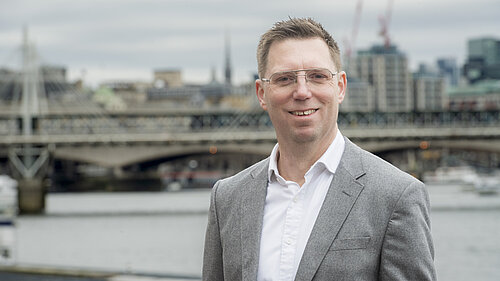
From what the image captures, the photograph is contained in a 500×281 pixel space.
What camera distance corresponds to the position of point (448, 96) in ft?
458

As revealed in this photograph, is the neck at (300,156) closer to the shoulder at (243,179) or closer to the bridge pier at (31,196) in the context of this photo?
the shoulder at (243,179)

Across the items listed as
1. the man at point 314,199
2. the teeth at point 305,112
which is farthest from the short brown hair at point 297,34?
the teeth at point 305,112

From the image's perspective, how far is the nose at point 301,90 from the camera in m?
2.08

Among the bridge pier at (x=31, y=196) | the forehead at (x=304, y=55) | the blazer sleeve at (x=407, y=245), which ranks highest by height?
the forehead at (x=304, y=55)

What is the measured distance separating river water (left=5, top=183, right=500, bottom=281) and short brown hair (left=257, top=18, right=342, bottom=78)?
10.8 m

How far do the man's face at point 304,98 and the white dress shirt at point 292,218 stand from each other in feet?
0.22

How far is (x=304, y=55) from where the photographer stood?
210cm

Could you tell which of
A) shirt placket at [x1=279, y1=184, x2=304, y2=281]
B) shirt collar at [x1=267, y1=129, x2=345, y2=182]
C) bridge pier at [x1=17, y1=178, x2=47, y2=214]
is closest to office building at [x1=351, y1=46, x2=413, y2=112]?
bridge pier at [x1=17, y1=178, x2=47, y2=214]

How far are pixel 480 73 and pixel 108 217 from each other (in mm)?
121804

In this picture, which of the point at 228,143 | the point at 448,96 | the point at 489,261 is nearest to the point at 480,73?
the point at 448,96

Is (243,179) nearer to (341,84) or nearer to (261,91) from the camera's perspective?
(261,91)

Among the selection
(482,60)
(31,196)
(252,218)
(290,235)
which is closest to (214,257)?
(252,218)

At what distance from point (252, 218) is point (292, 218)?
5.4 inches

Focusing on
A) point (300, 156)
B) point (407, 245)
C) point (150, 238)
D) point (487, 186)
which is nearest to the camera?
point (407, 245)
